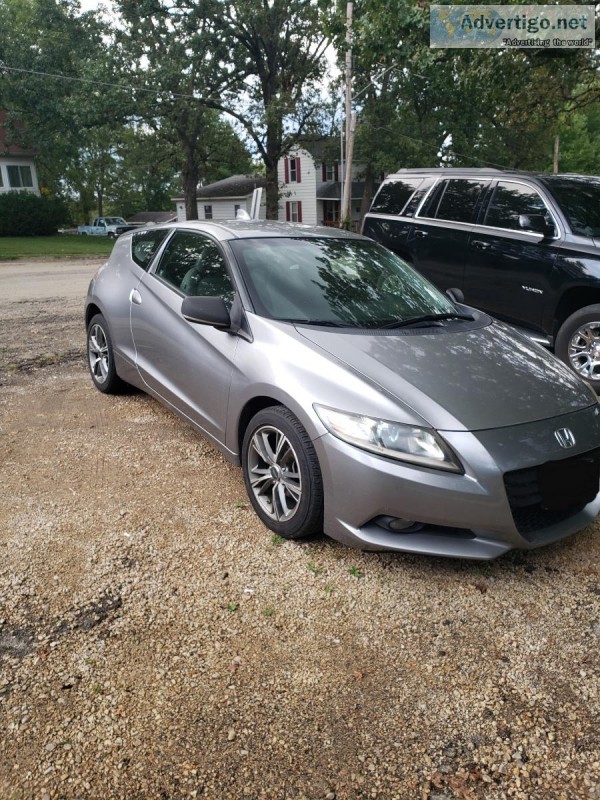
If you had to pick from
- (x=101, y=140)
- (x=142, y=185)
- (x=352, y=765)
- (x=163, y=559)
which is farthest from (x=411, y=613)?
(x=142, y=185)

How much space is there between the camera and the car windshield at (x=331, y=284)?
141 inches

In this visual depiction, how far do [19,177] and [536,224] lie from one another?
144 feet

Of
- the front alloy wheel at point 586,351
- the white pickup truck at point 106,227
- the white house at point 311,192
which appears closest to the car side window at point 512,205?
the front alloy wheel at point 586,351

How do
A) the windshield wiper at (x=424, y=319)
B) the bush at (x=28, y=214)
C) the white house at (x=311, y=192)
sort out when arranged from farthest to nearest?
the white house at (x=311, y=192) < the bush at (x=28, y=214) < the windshield wiper at (x=424, y=319)

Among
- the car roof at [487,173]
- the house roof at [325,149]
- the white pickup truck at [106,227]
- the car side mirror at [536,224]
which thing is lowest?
the white pickup truck at [106,227]

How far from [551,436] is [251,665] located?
1649 mm

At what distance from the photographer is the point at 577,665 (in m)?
2.40

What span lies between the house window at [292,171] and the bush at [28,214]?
1790cm

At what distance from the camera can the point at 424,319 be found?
3723 mm

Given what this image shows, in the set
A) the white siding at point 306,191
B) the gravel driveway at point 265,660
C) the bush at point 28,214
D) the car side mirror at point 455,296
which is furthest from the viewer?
the white siding at point 306,191

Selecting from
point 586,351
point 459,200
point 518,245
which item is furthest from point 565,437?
point 459,200

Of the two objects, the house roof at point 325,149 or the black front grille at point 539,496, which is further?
the house roof at point 325,149

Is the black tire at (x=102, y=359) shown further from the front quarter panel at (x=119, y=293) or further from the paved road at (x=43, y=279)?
the paved road at (x=43, y=279)

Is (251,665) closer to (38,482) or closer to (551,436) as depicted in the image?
(551,436)
